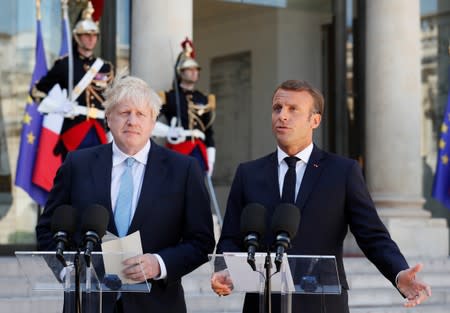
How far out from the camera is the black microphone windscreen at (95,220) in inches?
147

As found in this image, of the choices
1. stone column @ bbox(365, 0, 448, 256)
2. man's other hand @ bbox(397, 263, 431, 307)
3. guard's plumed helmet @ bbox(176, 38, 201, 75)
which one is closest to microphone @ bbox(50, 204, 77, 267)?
man's other hand @ bbox(397, 263, 431, 307)

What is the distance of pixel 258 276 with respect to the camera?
12.6 ft

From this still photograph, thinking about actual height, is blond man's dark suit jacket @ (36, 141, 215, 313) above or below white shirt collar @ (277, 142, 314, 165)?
below

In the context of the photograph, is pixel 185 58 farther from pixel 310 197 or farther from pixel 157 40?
pixel 310 197

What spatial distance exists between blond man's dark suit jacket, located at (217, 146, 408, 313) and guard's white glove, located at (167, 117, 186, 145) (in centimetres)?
614

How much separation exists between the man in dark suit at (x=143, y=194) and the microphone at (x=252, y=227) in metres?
0.53

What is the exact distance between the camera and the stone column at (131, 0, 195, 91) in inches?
413

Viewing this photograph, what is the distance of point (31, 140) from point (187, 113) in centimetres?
157

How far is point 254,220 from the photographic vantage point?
3.70m

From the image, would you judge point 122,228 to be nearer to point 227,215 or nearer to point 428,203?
point 227,215

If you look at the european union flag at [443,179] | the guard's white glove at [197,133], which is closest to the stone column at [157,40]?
the guard's white glove at [197,133]

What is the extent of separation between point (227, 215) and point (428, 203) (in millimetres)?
10045

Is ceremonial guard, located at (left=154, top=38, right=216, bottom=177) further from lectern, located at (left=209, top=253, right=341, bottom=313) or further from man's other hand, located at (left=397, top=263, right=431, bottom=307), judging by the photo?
lectern, located at (left=209, top=253, right=341, bottom=313)

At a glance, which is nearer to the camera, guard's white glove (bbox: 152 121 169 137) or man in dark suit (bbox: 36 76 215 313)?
man in dark suit (bbox: 36 76 215 313)
